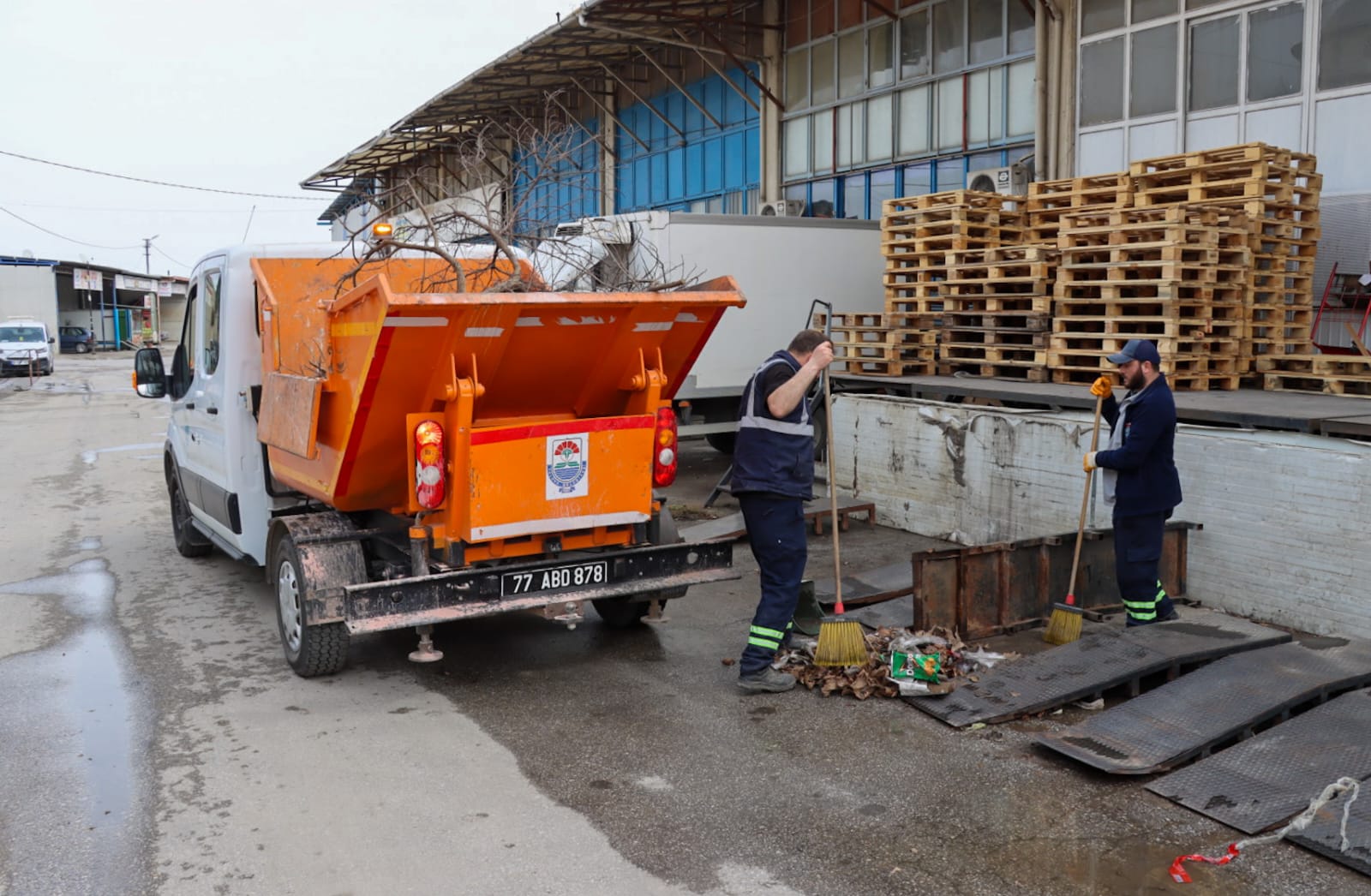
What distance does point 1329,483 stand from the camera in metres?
6.92

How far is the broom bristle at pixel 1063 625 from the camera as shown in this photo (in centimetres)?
668

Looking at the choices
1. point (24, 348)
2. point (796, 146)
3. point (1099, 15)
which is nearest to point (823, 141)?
point (796, 146)

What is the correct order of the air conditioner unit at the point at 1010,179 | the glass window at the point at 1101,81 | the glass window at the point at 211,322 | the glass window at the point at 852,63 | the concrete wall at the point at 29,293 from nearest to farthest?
the glass window at the point at 211,322, the glass window at the point at 1101,81, the air conditioner unit at the point at 1010,179, the glass window at the point at 852,63, the concrete wall at the point at 29,293

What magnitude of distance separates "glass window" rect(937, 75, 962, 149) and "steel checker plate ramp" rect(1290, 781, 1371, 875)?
13.6 metres

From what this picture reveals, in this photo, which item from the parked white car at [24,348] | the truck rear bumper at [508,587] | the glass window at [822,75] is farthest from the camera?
the parked white car at [24,348]

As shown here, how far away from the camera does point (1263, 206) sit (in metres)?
9.56

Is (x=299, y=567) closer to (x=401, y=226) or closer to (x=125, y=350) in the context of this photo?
(x=401, y=226)

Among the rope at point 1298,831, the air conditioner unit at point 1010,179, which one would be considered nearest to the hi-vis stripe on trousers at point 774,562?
the rope at point 1298,831

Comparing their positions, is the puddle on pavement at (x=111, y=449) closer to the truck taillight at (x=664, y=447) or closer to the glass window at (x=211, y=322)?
the glass window at (x=211, y=322)

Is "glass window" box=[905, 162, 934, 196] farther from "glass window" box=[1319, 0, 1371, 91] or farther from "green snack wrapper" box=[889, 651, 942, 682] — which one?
"green snack wrapper" box=[889, 651, 942, 682]

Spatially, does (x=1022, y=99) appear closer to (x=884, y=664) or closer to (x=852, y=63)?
(x=852, y=63)

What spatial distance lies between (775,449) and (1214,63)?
9.30 meters

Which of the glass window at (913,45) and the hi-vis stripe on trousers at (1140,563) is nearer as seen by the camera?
the hi-vis stripe on trousers at (1140,563)

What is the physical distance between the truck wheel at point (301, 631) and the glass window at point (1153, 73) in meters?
11.0
